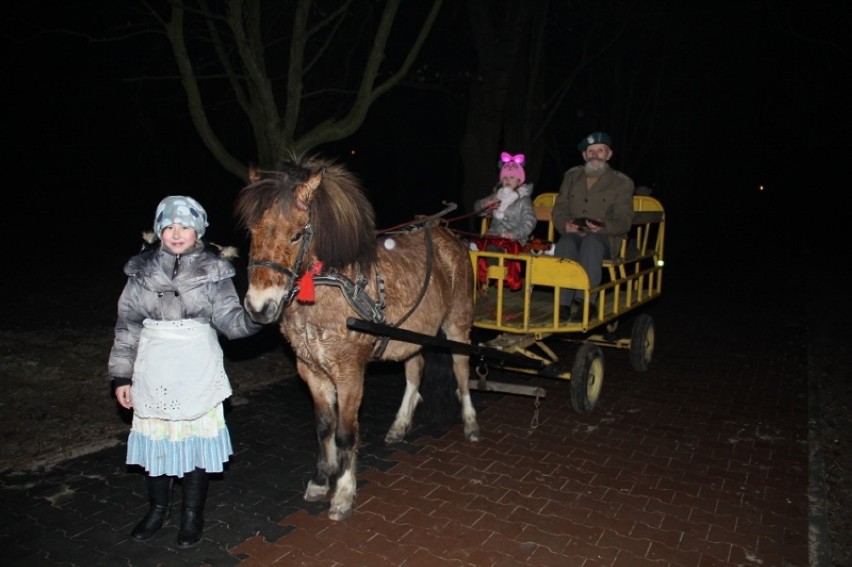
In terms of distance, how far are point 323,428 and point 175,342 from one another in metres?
1.38

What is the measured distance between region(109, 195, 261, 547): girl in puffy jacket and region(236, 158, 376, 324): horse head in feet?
1.18

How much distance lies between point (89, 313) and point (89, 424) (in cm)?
470

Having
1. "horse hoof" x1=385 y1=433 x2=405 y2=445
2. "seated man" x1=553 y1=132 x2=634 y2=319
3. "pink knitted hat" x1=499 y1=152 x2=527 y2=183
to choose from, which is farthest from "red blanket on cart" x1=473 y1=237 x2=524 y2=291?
"horse hoof" x1=385 y1=433 x2=405 y2=445

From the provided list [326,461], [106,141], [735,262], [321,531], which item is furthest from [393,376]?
[106,141]

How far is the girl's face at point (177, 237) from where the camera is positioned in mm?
3709

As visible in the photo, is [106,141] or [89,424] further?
[106,141]

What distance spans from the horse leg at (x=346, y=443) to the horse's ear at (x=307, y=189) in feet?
4.35

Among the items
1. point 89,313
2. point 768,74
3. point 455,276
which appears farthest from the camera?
point 768,74

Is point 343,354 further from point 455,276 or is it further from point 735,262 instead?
point 735,262

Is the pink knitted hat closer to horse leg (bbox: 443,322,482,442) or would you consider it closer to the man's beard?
the man's beard

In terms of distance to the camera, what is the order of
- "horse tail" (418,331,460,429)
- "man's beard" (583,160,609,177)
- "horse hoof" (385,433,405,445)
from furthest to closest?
1. "man's beard" (583,160,609,177)
2. "horse tail" (418,331,460,429)
3. "horse hoof" (385,433,405,445)

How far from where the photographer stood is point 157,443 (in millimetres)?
3805

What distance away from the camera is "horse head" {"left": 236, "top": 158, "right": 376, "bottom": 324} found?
11.5ft

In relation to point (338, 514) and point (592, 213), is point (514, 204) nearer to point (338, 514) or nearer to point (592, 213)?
point (592, 213)
